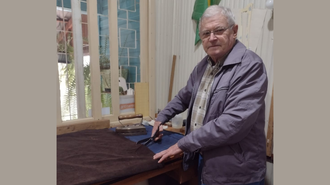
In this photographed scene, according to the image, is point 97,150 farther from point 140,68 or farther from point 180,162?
point 140,68

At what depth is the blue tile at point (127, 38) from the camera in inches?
82.0

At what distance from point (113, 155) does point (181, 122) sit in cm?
87

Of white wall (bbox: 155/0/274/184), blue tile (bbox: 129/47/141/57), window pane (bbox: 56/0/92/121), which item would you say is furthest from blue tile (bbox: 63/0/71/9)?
white wall (bbox: 155/0/274/184)

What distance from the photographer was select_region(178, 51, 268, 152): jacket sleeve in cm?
102

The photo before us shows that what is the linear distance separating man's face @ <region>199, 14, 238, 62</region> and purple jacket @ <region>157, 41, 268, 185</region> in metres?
0.07

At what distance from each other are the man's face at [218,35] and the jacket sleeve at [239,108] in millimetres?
164

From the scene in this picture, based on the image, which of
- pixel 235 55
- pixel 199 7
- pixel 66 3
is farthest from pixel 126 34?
pixel 235 55

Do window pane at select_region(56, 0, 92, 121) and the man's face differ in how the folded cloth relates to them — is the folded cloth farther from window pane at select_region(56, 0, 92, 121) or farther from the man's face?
window pane at select_region(56, 0, 92, 121)

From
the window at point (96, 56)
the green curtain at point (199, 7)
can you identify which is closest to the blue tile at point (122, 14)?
the window at point (96, 56)

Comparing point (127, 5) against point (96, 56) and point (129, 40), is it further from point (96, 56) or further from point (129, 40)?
point (96, 56)

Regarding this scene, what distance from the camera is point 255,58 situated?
3.57 feet

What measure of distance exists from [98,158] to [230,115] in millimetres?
803

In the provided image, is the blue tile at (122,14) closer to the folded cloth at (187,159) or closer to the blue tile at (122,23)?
the blue tile at (122,23)

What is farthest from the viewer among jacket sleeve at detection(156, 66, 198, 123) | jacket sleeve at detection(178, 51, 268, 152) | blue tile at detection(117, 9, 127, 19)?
blue tile at detection(117, 9, 127, 19)
